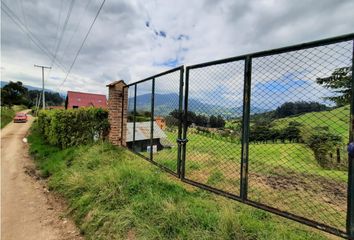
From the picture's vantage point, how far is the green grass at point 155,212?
2.48 metres

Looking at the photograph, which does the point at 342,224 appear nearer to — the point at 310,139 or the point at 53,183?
the point at 310,139

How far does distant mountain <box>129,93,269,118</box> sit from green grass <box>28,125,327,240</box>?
1220 mm

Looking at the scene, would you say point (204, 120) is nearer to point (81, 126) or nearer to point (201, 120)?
point (201, 120)

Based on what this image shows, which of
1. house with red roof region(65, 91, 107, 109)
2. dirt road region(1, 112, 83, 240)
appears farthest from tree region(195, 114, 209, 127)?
house with red roof region(65, 91, 107, 109)

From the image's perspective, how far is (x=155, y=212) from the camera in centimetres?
294

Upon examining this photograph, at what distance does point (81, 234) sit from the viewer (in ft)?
10.5

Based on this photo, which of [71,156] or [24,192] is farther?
[71,156]

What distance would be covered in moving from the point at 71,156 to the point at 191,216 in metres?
5.16

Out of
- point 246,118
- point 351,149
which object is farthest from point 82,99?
point 351,149

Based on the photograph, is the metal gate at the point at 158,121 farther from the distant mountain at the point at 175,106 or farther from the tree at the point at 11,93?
the tree at the point at 11,93

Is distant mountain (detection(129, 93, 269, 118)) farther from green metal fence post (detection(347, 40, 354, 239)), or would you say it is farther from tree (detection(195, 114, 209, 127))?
green metal fence post (detection(347, 40, 354, 239))

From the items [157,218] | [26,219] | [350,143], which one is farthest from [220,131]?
[26,219]

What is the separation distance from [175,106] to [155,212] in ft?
6.10

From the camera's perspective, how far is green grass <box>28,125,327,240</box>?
97.7 inches
